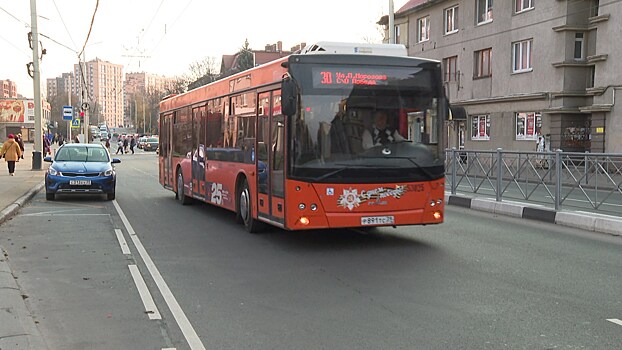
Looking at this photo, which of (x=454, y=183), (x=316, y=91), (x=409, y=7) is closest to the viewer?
(x=316, y=91)

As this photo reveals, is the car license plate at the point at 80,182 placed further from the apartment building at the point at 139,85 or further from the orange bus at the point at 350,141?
the apartment building at the point at 139,85

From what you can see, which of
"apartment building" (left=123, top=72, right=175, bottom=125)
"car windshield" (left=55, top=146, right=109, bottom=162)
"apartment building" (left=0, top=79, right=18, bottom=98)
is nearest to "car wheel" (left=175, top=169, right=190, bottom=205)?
"car windshield" (left=55, top=146, right=109, bottom=162)

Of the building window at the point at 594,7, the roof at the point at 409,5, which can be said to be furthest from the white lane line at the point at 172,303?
the roof at the point at 409,5

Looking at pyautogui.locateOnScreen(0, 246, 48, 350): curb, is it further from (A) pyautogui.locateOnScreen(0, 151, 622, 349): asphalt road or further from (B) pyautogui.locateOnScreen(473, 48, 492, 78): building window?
(B) pyautogui.locateOnScreen(473, 48, 492, 78): building window

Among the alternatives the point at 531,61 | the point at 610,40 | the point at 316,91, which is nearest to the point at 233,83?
the point at 316,91

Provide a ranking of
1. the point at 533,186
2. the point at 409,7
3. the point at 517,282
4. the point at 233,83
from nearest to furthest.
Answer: the point at 517,282 → the point at 233,83 → the point at 533,186 → the point at 409,7

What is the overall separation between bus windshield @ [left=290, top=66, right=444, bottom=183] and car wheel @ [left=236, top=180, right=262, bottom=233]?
6.79 feet

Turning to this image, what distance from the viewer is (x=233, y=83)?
37.1 ft

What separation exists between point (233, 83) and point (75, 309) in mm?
6250

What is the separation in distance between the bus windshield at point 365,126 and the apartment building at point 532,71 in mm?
19941

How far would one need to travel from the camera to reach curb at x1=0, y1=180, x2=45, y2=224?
12.2m

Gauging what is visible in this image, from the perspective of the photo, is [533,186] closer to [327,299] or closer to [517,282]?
[517,282]

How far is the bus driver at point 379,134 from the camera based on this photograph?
8.62 meters

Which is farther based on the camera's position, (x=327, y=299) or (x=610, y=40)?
(x=610, y=40)
